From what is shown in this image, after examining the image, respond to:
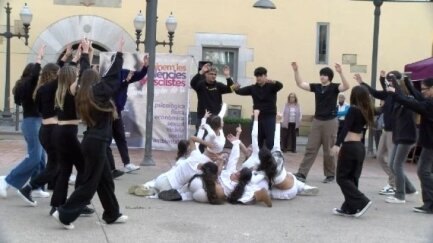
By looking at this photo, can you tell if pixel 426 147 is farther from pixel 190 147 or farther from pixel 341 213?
pixel 190 147

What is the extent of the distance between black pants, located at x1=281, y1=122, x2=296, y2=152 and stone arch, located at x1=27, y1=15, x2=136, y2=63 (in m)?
6.06

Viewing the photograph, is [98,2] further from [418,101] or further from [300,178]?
[418,101]

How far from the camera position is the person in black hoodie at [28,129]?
Result: 7.54 meters

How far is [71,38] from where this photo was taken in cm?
1967

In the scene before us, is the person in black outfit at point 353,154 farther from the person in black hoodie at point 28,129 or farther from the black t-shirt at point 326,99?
the person in black hoodie at point 28,129

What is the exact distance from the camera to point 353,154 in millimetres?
7402

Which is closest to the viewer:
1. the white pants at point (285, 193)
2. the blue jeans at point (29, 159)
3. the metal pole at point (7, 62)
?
the blue jeans at point (29, 159)

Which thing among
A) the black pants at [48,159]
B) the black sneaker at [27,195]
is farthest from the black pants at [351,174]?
the black sneaker at [27,195]

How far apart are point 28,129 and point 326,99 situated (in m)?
4.48

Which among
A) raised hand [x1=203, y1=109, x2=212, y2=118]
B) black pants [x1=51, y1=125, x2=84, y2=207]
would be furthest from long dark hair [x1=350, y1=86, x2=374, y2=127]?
black pants [x1=51, y1=125, x2=84, y2=207]

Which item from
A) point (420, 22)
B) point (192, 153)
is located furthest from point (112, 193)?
point (420, 22)

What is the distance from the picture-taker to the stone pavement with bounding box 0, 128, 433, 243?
6.24 m

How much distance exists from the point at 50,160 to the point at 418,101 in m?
4.38

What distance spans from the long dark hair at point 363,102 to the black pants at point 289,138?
8480 mm
